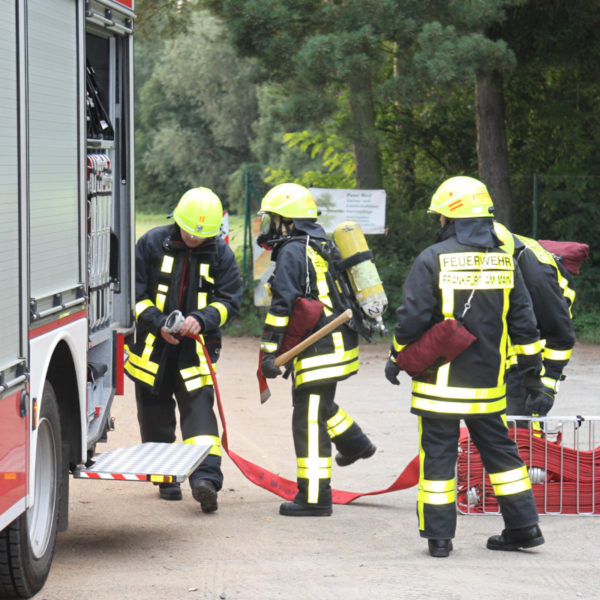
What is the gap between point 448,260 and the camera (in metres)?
5.69

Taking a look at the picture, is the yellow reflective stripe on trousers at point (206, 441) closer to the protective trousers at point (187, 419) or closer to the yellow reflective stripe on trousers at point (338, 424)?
the protective trousers at point (187, 419)

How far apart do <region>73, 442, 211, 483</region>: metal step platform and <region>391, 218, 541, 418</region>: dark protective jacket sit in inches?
47.6

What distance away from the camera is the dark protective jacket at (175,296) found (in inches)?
267

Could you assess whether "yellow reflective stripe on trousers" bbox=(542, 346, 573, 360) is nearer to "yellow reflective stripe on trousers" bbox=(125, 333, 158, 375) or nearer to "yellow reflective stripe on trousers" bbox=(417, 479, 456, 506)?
"yellow reflective stripe on trousers" bbox=(417, 479, 456, 506)

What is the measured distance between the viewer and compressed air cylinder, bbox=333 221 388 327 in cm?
673

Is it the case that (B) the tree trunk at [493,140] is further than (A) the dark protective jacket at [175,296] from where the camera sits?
Yes

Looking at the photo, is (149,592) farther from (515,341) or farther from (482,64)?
(482,64)

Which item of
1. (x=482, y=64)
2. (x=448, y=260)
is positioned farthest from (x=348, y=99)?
(x=448, y=260)

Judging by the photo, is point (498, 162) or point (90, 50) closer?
point (90, 50)

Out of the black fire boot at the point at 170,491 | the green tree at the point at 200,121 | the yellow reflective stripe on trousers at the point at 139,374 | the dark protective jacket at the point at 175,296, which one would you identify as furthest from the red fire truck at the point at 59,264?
the green tree at the point at 200,121

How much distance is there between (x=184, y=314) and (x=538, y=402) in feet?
6.78

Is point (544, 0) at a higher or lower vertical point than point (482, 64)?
higher

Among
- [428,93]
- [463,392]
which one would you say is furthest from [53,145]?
[428,93]

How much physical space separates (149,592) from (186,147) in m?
47.2
